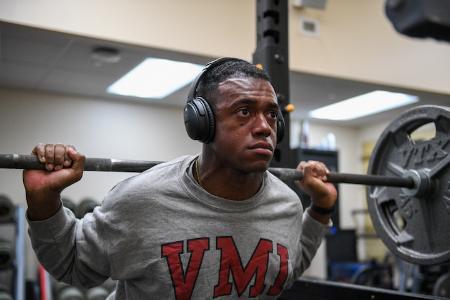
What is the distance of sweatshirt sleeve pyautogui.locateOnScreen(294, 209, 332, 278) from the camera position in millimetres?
1534

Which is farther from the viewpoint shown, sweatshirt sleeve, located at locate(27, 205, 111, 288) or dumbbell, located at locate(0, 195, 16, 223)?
dumbbell, located at locate(0, 195, 16, 223)

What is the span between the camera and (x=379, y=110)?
6.09 metres

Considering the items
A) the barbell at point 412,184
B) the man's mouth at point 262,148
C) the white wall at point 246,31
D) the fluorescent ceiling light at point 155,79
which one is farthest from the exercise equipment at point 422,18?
the fluorescent ceiling light at point 155,79

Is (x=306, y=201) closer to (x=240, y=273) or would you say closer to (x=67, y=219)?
(x=240, y=273)

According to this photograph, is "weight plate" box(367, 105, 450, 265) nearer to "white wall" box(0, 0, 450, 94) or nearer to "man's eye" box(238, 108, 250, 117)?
"white wall" box(0, 0, 450, 94)

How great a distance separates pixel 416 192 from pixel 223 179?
2.88ft

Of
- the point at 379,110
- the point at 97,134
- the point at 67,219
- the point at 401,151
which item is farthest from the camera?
the point at 379,110

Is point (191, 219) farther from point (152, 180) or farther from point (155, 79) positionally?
point (155, 79)

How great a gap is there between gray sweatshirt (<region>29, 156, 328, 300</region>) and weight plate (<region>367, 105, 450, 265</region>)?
2.46 feet

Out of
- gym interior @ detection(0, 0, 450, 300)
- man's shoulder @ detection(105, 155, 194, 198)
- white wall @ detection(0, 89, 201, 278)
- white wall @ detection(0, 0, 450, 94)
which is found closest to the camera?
man's shoulder @ detection(105, 155, 194, 198)

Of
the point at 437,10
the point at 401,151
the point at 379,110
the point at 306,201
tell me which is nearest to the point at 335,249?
the point at 379,110

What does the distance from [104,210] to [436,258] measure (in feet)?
3.87

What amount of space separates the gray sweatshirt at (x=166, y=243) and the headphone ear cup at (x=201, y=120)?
4.9 inches

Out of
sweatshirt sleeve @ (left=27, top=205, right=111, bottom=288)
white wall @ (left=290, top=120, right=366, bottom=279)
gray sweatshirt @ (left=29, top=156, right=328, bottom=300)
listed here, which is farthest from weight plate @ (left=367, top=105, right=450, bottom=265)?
white wall @ (left=290, top=120, right=366, bottom=279)
